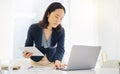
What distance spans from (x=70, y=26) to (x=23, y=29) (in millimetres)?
891

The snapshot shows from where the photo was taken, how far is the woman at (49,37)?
2.81m

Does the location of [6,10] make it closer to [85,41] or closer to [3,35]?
[3,35]

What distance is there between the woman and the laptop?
104 centimetres

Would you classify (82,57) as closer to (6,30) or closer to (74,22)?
(6,30)

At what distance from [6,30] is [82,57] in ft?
6.26

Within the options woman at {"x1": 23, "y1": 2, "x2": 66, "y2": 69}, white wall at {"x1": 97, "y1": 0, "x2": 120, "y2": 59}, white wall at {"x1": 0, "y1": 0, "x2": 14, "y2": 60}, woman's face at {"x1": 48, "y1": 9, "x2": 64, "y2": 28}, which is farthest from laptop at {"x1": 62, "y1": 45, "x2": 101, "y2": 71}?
white wall at {"x1": 0, "y1": 0, "x2": 14, "y2": 60}

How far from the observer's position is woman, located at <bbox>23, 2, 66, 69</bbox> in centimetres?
281

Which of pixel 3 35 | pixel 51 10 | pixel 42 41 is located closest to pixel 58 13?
pixel 51 10

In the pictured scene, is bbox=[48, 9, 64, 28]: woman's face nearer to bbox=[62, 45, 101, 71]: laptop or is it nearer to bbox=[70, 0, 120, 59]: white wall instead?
bbox=[70, 0, 120, 59]: white wall

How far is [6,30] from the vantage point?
322 cm

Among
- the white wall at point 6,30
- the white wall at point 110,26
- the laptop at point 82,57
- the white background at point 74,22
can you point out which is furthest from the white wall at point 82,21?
the laptop at point 82,57

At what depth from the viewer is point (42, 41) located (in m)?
2.86

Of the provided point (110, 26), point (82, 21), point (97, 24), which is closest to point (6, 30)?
point (82, 21)

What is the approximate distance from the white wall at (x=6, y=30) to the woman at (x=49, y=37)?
49 centimetres
